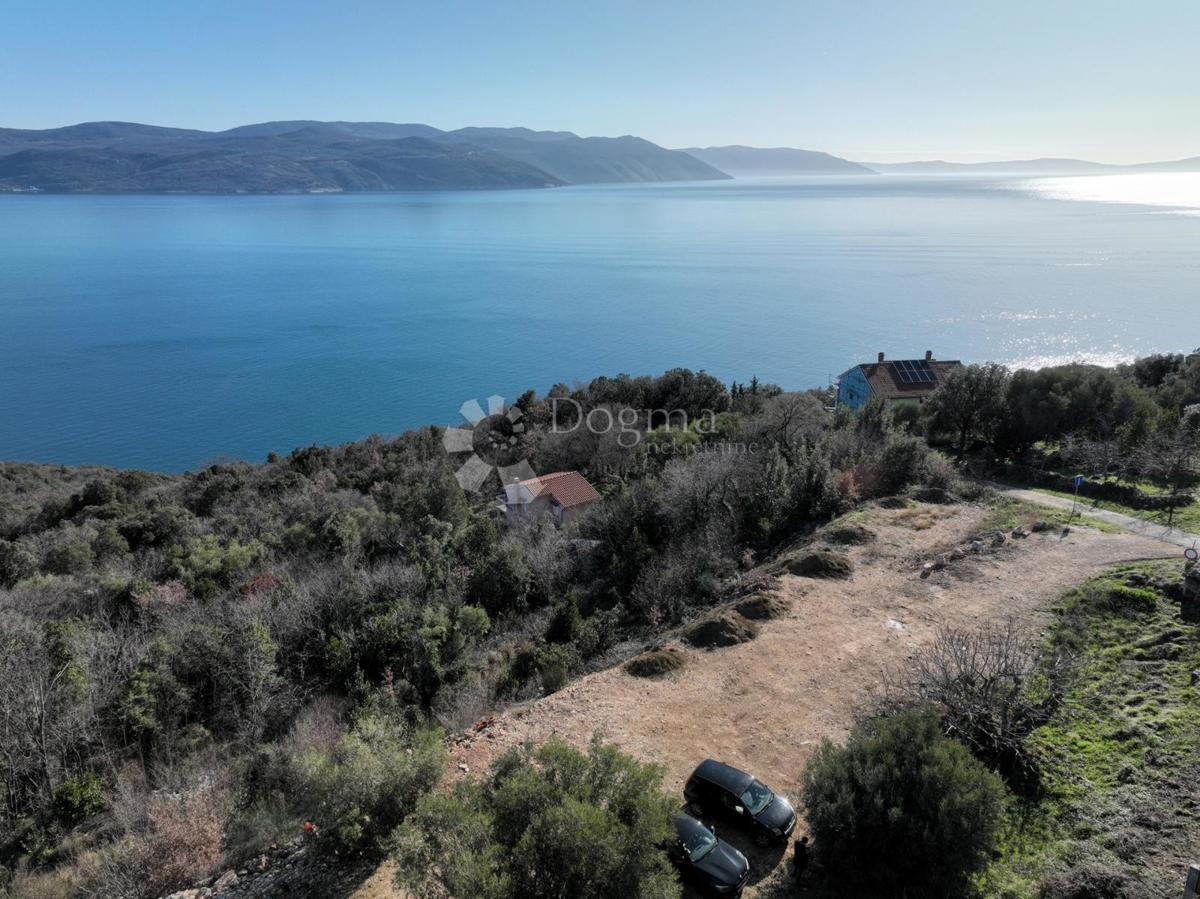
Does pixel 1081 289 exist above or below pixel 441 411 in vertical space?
above

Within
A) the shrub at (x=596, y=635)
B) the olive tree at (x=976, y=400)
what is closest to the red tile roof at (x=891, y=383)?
the olive tree at (x=976, y=400)

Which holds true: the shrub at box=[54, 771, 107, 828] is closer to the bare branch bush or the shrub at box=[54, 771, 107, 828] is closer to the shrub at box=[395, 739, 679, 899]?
the shrub at box=[395, 739, 679, 899]

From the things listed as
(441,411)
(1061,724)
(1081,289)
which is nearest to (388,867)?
(1061,724)

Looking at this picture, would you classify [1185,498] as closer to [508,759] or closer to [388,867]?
[508,759]

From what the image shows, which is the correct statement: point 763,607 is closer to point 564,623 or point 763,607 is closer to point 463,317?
point 564,623

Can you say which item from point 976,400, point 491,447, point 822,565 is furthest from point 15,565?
point 976,400
